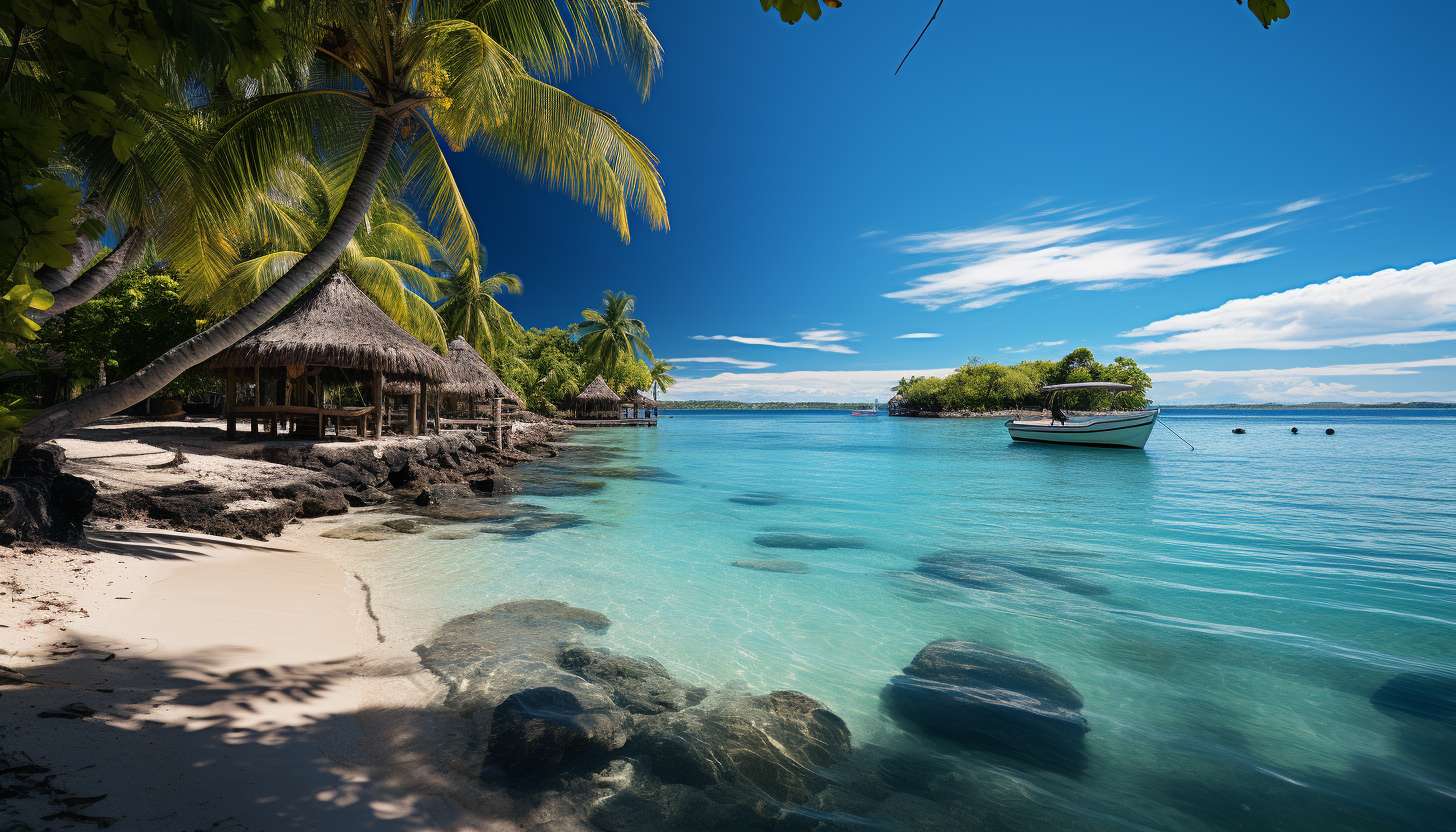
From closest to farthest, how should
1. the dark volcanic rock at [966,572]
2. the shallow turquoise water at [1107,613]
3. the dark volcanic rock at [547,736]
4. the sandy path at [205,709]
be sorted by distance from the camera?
the sandy path at [205,709], the dark volcanic rock at [547,736], the shallow turquoise water at [1107,613], the dark volcanic rock at [966,572]

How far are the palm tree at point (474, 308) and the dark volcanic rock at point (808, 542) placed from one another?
71.2 ft

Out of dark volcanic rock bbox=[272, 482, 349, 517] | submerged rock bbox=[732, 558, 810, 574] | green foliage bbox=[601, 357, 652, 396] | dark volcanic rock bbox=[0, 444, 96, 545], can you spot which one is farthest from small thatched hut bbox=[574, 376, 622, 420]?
dark volcanic rock bbox=[0, 444, 96, 545]

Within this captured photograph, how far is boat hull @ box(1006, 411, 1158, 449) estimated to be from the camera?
22.9 meters

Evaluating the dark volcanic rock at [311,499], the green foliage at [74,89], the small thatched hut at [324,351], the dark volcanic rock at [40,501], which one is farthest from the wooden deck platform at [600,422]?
the green foliage at [74,89]

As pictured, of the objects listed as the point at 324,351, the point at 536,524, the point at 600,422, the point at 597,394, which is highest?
the point at 597,394

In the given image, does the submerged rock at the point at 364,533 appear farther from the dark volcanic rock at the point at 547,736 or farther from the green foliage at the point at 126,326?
the green foliage at the point at 126,326

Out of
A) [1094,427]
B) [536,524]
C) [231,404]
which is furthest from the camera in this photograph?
[1094,427]

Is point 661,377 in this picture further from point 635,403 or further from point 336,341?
point 336,341

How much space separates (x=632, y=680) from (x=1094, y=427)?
87.8 ft

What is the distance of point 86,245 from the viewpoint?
6.38 metres

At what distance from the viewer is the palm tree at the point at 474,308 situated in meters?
25.7

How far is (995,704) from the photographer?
3699 millimetres

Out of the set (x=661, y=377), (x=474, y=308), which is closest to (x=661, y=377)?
(x=661, y=377)

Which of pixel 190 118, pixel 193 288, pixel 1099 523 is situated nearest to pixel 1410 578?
pixel 1099 523
